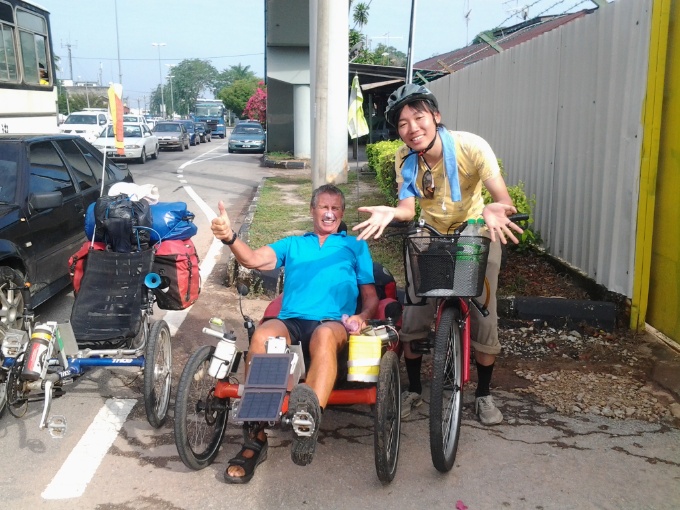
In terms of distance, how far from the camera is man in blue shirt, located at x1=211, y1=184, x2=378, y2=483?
3625mm

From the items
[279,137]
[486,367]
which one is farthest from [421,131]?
[279,137]

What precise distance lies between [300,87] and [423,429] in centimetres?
2383

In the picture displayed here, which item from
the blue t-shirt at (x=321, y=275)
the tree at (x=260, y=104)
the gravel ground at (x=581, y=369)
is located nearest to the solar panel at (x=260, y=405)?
the blue t-shirt at (x=321, y=275)

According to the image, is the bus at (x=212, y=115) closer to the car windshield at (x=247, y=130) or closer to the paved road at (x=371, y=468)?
the car windshield at (x=247, y=130)

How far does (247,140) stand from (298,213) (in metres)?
23.5

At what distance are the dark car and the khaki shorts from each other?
7.90 feet

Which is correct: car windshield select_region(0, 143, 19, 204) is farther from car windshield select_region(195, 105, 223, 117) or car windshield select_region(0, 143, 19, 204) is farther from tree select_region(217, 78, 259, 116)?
tree select_region(217, 78, 259, 116)

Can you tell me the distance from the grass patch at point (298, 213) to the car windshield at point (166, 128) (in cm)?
1842

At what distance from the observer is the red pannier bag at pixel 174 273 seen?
4.68 m

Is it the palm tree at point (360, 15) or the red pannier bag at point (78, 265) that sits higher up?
the palm tree at point (360, 15)

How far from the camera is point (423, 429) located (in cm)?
415

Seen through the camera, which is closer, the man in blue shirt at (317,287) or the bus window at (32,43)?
the man in blue shirt at (317,287)

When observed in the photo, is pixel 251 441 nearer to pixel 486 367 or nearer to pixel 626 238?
pixel 486 367

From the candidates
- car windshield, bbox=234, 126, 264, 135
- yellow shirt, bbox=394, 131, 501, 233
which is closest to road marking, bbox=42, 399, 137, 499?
yellow shirt, bbox=394, 131, 501, 233
